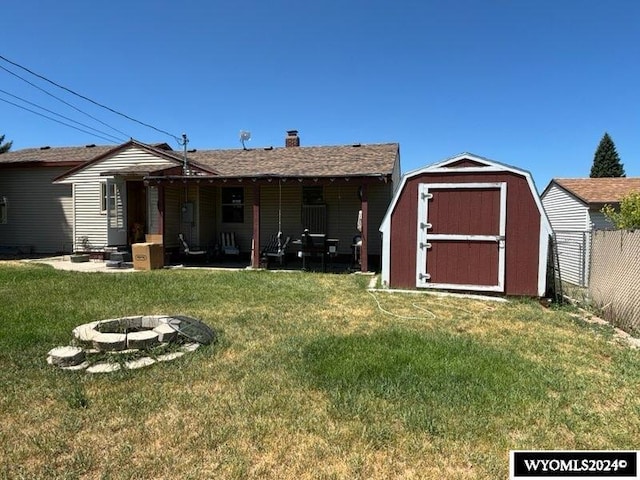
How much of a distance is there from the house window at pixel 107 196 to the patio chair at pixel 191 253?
7.57ft

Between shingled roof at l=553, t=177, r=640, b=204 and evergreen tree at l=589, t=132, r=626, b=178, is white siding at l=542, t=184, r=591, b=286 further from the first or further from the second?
evergreen tree at l=589, t=132, r=626, b=178

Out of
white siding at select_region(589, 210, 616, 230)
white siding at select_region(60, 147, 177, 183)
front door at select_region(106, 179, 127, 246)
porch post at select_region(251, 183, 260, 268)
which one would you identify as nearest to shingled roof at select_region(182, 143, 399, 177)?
porch post at select_region(251, 183, 260, 268)

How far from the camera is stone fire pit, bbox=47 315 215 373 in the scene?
13.4 feet

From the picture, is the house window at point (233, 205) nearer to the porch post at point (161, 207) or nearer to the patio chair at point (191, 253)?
the patio chair at point (191, 253)

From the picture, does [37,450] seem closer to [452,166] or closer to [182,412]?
[182,412]

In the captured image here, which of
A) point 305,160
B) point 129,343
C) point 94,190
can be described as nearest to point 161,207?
point 94,190

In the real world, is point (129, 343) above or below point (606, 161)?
below

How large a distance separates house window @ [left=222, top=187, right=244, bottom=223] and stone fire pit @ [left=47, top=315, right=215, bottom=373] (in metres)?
9.81

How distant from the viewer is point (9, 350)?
14.5 ft

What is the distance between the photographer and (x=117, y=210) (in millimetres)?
13594

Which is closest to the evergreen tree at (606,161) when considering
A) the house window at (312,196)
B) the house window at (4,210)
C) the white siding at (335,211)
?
the white siding at (335,211)

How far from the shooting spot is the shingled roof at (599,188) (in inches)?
495

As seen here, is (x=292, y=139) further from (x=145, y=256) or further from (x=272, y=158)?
(x=145, y=256)

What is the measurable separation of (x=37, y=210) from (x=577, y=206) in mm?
18590
